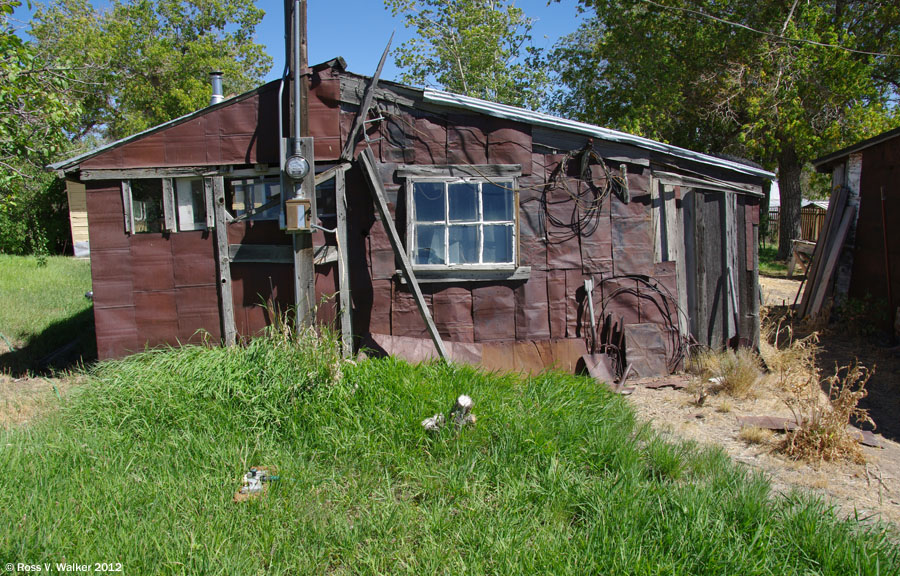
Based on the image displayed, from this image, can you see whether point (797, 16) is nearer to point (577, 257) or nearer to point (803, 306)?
point (803, 306)

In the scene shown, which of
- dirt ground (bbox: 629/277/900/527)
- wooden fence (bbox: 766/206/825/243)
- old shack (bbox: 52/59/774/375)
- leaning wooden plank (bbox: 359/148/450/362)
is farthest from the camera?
wooden fence (bbox: 766/206/825/243)

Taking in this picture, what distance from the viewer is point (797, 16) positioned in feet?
47.4

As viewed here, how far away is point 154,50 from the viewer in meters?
22.9

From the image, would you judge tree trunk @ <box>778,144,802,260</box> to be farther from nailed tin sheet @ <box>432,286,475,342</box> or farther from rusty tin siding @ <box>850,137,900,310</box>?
nailed tin sheet @ <box>432,286,475,342</box>

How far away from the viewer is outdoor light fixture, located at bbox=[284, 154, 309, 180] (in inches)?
241

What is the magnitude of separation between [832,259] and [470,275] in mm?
→ 6774

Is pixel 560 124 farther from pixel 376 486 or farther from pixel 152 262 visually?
pixel 152 262

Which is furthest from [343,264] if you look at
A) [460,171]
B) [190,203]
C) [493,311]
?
[190,203]

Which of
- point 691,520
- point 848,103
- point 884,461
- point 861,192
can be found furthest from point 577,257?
point 848,103

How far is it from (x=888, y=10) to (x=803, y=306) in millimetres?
8321

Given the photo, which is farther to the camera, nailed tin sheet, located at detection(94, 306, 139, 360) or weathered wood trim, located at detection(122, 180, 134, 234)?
nailed tin sheet, located at detection(94, 306, 139, 360)

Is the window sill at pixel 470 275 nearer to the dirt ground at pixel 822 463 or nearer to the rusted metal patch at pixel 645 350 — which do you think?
the rusted metal patch at pixel 645 350

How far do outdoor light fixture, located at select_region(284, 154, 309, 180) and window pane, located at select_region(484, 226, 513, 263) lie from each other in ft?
7.02

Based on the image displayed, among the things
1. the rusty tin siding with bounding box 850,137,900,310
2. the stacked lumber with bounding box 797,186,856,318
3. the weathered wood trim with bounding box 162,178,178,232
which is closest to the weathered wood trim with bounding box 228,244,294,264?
the weathered wood trim with bounding box 162,178,178,232
